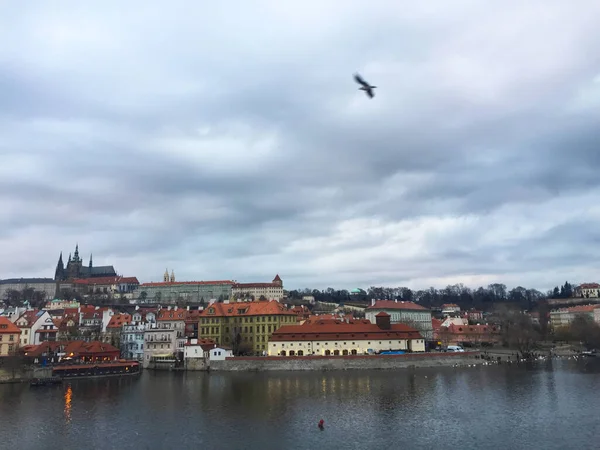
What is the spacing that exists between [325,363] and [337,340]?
6846mm

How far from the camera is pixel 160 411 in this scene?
3991 centimetres

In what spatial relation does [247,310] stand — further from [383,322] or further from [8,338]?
[8,338]

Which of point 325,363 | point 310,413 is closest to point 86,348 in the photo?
point 325,363

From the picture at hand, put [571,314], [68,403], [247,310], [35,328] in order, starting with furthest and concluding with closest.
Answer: [571,314] < [247,310] < [35,328] < [68,403]

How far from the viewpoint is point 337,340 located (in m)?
74.9

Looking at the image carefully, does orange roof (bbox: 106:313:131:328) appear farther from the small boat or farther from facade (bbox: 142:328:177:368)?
the small boat

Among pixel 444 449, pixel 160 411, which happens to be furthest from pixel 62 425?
pixel 444 449

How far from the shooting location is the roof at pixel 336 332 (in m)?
74.9

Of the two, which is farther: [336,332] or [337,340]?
[336,332]

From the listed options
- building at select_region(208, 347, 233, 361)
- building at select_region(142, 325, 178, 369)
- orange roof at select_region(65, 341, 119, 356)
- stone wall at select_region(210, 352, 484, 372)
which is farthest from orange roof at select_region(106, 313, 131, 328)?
stone wall at select_region(210, 352, 484, 372)

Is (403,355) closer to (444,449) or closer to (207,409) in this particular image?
(207,409)

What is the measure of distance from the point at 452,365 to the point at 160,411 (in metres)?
45.6

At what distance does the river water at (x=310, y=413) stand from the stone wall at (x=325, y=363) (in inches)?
359

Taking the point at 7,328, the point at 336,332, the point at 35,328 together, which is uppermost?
the point at 7,328
